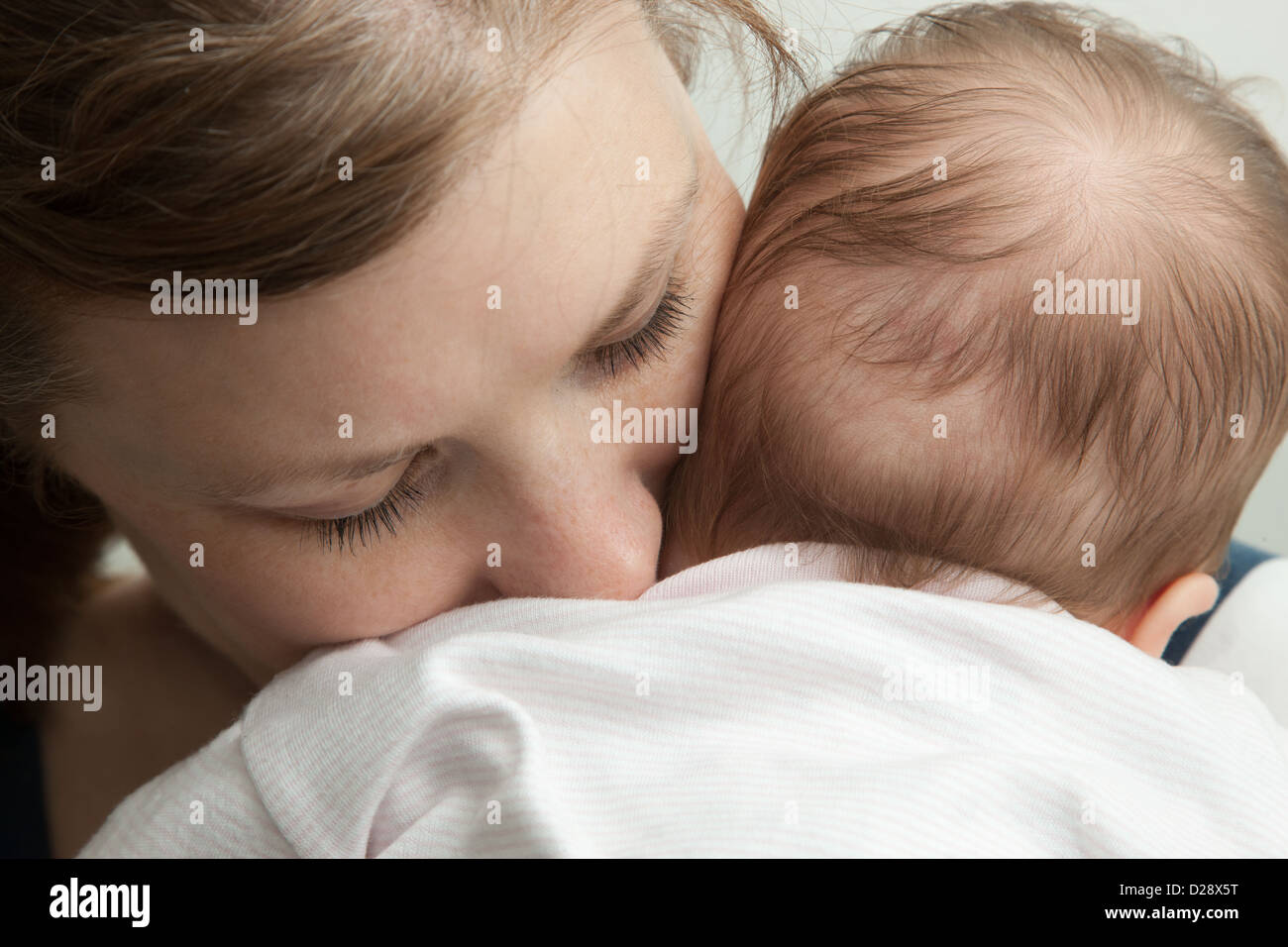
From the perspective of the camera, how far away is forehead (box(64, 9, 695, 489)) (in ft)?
2.05

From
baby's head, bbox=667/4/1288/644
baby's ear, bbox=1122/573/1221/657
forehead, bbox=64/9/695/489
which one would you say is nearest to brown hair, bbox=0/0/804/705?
forehead, bbox=64/9/695/489

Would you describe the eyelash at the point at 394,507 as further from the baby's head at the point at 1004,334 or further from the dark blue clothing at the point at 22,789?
the dark blue clothing at the point at 22,789

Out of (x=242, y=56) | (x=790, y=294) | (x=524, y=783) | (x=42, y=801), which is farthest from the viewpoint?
(x=42, y=801)

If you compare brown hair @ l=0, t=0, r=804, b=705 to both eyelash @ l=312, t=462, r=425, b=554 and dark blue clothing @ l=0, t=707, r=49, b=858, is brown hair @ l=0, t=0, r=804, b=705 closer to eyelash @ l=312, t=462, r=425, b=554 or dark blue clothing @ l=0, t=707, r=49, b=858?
eyelash @ l=312, t=462, r=425, b=554

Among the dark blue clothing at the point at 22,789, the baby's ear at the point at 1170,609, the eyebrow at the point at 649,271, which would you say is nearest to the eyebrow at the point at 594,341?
the eyebrow at the point at 649,271

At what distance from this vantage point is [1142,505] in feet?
2.80

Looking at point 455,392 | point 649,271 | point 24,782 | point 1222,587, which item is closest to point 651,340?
point 649,271

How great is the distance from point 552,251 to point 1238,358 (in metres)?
0.58

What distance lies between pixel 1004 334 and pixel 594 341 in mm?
320

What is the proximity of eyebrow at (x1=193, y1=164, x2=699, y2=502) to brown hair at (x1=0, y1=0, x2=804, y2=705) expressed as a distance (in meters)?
0.12

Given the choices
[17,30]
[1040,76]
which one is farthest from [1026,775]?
[17,30]

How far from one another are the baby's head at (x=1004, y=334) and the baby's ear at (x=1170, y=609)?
0.02m

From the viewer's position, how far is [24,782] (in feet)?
4.23

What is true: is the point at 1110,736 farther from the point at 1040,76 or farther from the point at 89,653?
the point at 89,653
